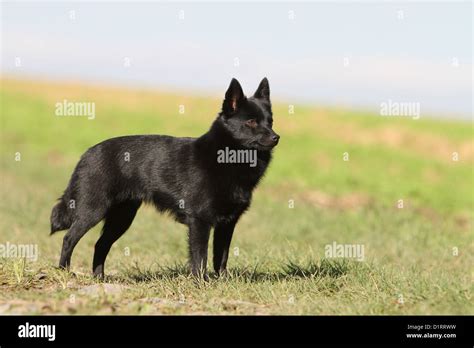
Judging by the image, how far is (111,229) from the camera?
727cm

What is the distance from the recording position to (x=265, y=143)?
6.48m

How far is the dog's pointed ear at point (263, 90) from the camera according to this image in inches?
272

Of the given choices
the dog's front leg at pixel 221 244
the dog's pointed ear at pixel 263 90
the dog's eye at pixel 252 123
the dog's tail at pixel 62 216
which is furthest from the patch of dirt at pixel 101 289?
the dog's pointed ear at pixel 263 90

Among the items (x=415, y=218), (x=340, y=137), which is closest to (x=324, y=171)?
(x=415, y=218)

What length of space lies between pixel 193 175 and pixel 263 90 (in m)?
1.24

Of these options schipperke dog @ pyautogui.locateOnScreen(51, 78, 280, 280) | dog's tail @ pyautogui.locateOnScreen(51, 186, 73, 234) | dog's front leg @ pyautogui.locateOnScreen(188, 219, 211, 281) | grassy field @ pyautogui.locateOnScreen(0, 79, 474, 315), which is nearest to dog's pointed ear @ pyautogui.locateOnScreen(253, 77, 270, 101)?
schipperke dog @ pyautogui.locateOnScreen(51, 78, 280, 280)

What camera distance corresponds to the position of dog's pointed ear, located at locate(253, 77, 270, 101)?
6.92 meters

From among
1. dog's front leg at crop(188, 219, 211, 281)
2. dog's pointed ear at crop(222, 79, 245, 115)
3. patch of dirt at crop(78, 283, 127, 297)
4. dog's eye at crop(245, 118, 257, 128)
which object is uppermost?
dog's pointed ear at crop(222, 79, 245, 115)

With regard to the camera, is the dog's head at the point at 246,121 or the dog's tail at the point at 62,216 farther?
the dog's tail at the point at 62,216

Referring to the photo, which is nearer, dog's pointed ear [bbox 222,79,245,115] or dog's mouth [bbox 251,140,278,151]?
dog's pointed ear [bbox 222,79,245,115]

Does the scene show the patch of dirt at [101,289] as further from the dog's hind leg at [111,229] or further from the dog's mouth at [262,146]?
the dog's mouth at [262,146]

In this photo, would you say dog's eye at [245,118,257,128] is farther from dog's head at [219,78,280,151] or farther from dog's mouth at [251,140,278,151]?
dog's mouth at [251,140,278,151]

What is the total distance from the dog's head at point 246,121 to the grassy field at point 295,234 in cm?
140
